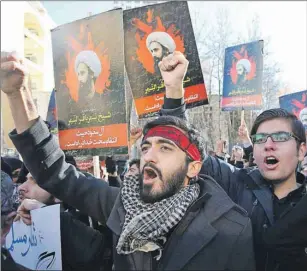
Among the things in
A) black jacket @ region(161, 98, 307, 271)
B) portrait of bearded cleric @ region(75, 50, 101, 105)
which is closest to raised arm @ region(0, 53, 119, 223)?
black jacket @ region(161, 98, 307, 271)

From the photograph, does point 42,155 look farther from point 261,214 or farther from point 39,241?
point 261,214

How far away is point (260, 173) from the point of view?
2.47 m

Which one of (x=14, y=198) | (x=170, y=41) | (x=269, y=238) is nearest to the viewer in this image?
(x=269, y=238)

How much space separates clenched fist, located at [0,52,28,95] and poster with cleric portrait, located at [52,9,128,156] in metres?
1.22

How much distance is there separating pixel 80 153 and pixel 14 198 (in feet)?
1.93

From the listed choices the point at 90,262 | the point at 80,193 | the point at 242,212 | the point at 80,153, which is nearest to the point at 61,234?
the point at 90,262

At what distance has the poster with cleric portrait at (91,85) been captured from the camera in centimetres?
300

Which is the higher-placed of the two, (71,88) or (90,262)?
(71,88)

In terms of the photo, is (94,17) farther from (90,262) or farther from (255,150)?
(90,262)

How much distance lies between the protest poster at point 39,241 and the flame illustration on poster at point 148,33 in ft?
5.43

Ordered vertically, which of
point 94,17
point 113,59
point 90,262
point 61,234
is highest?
point 94,17

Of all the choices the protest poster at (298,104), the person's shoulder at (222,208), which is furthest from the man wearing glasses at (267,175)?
the protest poster at (298,104)

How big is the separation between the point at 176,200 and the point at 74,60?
1724 millimetres

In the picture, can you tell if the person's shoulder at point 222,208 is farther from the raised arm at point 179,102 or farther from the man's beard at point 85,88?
the man's beard at point 85,88
